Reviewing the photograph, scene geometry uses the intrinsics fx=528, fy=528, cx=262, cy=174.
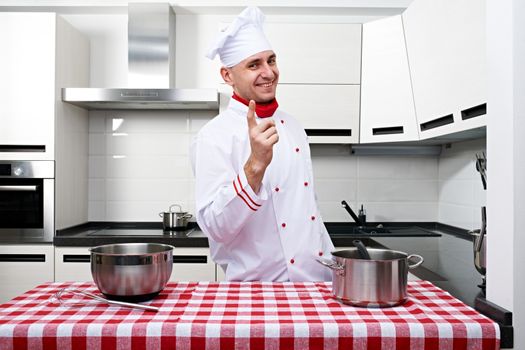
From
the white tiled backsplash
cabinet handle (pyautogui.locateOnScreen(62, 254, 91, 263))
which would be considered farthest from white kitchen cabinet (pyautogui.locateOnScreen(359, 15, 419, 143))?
cabinet handle (pyautogui.locateOnScreen(62, 254, 91, 263))

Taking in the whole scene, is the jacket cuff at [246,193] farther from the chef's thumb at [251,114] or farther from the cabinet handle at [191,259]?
the cabinet handle at [191,259]

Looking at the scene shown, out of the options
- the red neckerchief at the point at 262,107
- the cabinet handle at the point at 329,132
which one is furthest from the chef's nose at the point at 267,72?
the cabinet handle at the point at 329,132

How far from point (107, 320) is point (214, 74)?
8.06 feet

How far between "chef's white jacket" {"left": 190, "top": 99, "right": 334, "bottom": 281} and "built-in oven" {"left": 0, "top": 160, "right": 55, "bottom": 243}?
1326 mm

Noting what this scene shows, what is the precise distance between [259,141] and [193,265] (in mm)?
1638

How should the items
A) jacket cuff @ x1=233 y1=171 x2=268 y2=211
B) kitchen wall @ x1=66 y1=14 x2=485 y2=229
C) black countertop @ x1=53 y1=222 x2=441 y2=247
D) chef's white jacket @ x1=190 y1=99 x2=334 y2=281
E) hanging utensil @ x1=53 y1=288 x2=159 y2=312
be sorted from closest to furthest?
hanging utensil @ x1=53 y1=288 x2=159 y2=312 < jacket cuff @ x1=233 y1=171 x2=268 y2=211 < chef's white jacket @ x1=190 y1=99 x2=334 y2=281 < black countertop @ x1=53 y1=222 x2=441 y2=247 < kitchen wall @ x1=66 y1=14 x2=485 y2=229

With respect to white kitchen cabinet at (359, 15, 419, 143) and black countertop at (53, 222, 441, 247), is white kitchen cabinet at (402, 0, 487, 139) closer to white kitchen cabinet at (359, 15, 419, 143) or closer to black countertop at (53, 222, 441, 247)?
white kitchen cabinet at (359, 15, 419, 143)

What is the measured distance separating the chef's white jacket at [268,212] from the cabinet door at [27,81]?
53.4 inches

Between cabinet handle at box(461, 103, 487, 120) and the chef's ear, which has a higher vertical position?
the chef's ear

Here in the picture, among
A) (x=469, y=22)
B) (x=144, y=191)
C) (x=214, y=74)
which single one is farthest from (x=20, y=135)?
(x=469, y=22)

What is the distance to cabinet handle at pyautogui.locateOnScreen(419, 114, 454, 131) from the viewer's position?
2451 millimetres

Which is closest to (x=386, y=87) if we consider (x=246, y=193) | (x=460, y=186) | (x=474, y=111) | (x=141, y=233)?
(x=460, y=186)

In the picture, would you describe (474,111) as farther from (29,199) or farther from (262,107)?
(29,199)

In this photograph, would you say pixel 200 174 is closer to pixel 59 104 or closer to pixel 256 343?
pixel 256 343
